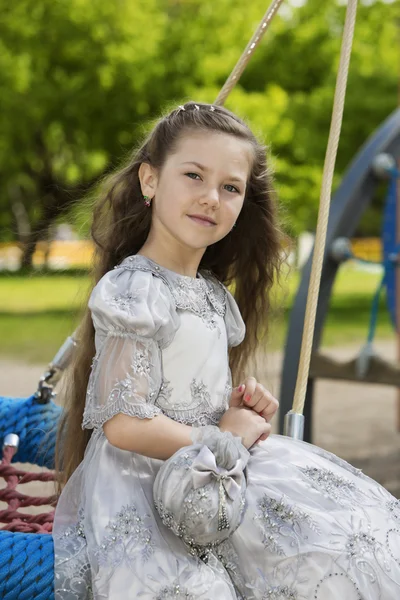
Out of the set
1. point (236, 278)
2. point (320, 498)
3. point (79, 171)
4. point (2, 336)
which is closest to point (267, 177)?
point (236, 278)

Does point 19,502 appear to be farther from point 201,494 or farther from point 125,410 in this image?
point 201,494

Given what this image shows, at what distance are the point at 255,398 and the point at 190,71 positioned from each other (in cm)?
1440

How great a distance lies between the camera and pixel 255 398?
1.71 meters

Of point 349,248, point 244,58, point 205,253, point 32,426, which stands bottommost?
point 32,426

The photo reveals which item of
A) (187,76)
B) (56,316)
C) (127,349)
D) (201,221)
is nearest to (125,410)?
(127,349)

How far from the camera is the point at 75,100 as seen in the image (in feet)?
50.4

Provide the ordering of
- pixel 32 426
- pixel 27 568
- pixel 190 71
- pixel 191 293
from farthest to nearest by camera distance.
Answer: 1. pixel 190 71
2. pixel 32 426
3. pixel 191 293
4. pixel 27 568

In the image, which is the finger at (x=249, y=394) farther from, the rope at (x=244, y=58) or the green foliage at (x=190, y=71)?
the green foliage at (x=190, y=71)

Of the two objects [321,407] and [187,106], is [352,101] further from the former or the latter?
[187,106]

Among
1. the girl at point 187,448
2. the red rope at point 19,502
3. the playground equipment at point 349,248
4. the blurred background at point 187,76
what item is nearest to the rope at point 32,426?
the red rope at point 19,502

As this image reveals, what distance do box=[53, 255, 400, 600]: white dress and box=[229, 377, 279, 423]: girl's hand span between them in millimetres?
47

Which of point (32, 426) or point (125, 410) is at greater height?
point (125, 410)

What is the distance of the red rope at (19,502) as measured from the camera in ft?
6.74

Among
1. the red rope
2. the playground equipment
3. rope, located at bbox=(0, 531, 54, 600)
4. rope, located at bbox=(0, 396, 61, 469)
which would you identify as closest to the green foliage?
the playground equipment
